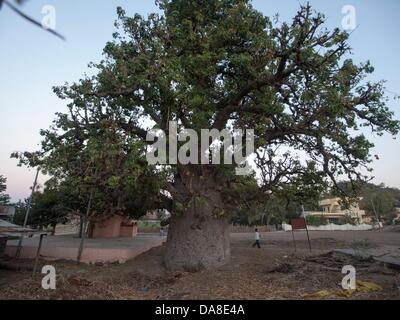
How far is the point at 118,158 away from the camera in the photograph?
1059cm

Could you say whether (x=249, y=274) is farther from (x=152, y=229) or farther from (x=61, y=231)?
(x=152, y=229)

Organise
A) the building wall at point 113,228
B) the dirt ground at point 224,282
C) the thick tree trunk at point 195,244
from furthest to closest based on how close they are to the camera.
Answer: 1. the building wall at point 113,228
2. the thick tree trunk at point 195,244
3. the dirt ground at point 224,282

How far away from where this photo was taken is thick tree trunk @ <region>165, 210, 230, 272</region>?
12.3m

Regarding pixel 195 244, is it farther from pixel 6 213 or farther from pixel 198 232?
pixel 6 213

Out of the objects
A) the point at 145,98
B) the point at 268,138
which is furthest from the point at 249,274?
the point at 145,98

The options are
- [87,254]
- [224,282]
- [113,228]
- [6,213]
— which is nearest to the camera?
[224,282]

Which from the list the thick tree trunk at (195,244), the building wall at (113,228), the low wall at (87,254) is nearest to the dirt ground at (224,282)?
the thick tree trunk at (195,244)

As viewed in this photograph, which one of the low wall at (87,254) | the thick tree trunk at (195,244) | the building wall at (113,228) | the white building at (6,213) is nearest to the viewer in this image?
the thick tree trunk at (195,244)

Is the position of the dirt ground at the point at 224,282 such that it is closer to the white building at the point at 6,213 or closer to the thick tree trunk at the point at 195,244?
the thick tree trunk at the point at 195,244

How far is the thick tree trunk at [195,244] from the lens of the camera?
1232cm

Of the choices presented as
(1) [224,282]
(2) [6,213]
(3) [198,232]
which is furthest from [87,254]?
(2) [6,213]

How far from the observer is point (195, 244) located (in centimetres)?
1241

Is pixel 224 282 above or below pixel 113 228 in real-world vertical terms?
below
